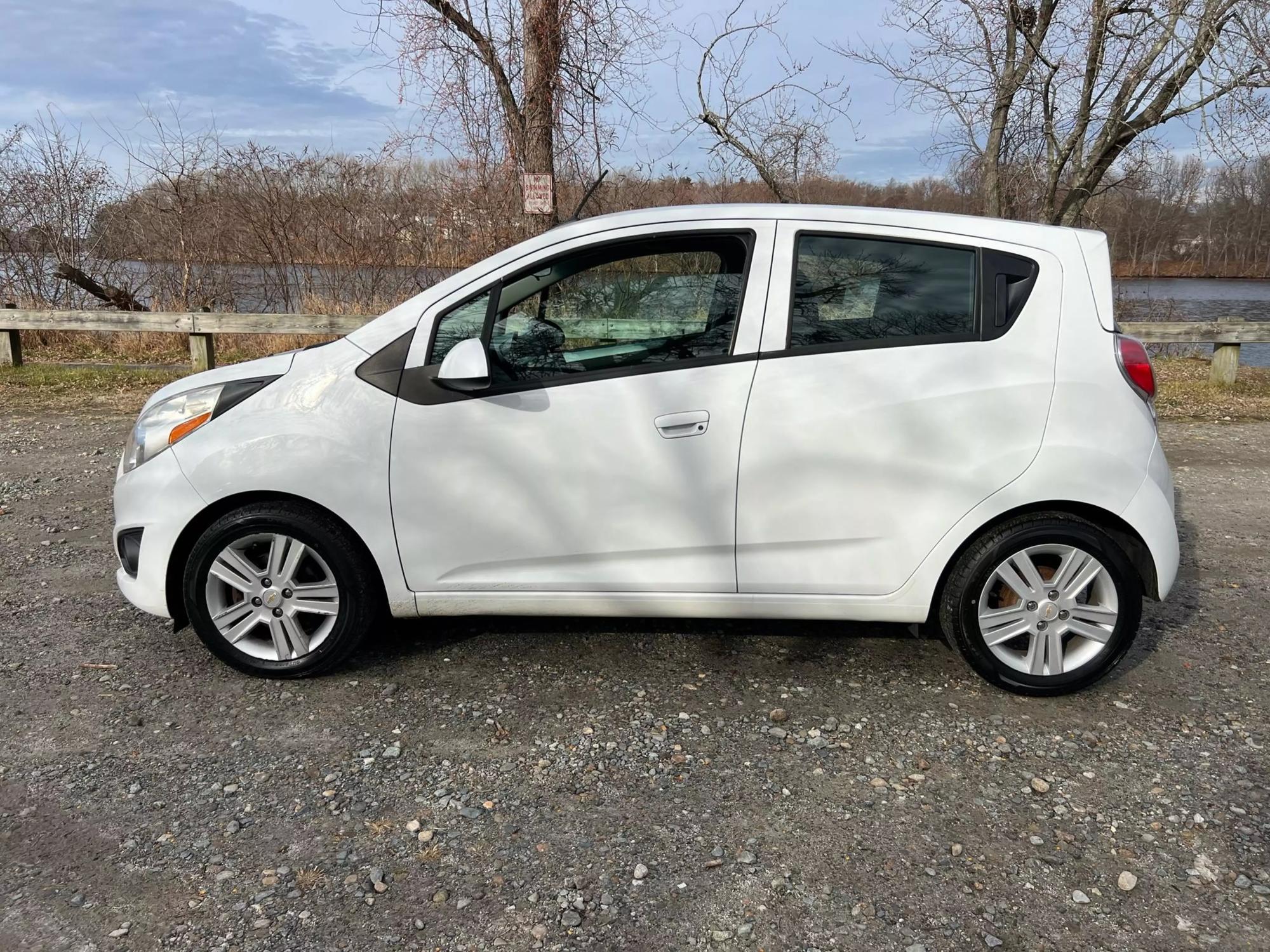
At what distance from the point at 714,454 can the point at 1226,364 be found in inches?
409

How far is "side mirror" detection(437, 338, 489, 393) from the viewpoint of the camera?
3.25m

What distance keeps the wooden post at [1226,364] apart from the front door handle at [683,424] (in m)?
10.3

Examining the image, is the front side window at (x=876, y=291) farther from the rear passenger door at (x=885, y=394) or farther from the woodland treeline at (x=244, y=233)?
the woodland treeline at (x=244, y=233)

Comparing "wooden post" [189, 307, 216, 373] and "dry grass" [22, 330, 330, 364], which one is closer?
"wooden post" [189, 307, 216, 373]

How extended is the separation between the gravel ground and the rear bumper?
0.54m

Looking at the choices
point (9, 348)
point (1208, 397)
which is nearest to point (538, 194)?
point (9, 348)

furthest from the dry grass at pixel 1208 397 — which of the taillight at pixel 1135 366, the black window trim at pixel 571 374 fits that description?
the black window trim at pixel 571 374

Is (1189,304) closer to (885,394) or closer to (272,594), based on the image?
(885,394)

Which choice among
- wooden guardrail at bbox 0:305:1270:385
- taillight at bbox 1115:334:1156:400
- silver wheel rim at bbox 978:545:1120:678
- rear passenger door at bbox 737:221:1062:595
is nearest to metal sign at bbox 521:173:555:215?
wooden guardrail at bbox 0:305:1270:385

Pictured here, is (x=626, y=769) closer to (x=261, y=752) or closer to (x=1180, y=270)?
(x=261, y=752)

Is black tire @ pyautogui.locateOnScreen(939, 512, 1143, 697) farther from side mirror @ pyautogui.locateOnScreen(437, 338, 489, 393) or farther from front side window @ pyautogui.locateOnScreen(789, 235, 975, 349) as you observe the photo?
side mirror @ pyautogui.locateOnScreen(437, 338, 489, 393)

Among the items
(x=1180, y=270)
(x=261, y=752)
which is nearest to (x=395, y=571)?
(x=261, y=752)

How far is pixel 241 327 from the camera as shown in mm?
10414

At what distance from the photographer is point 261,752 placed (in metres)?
3.08
